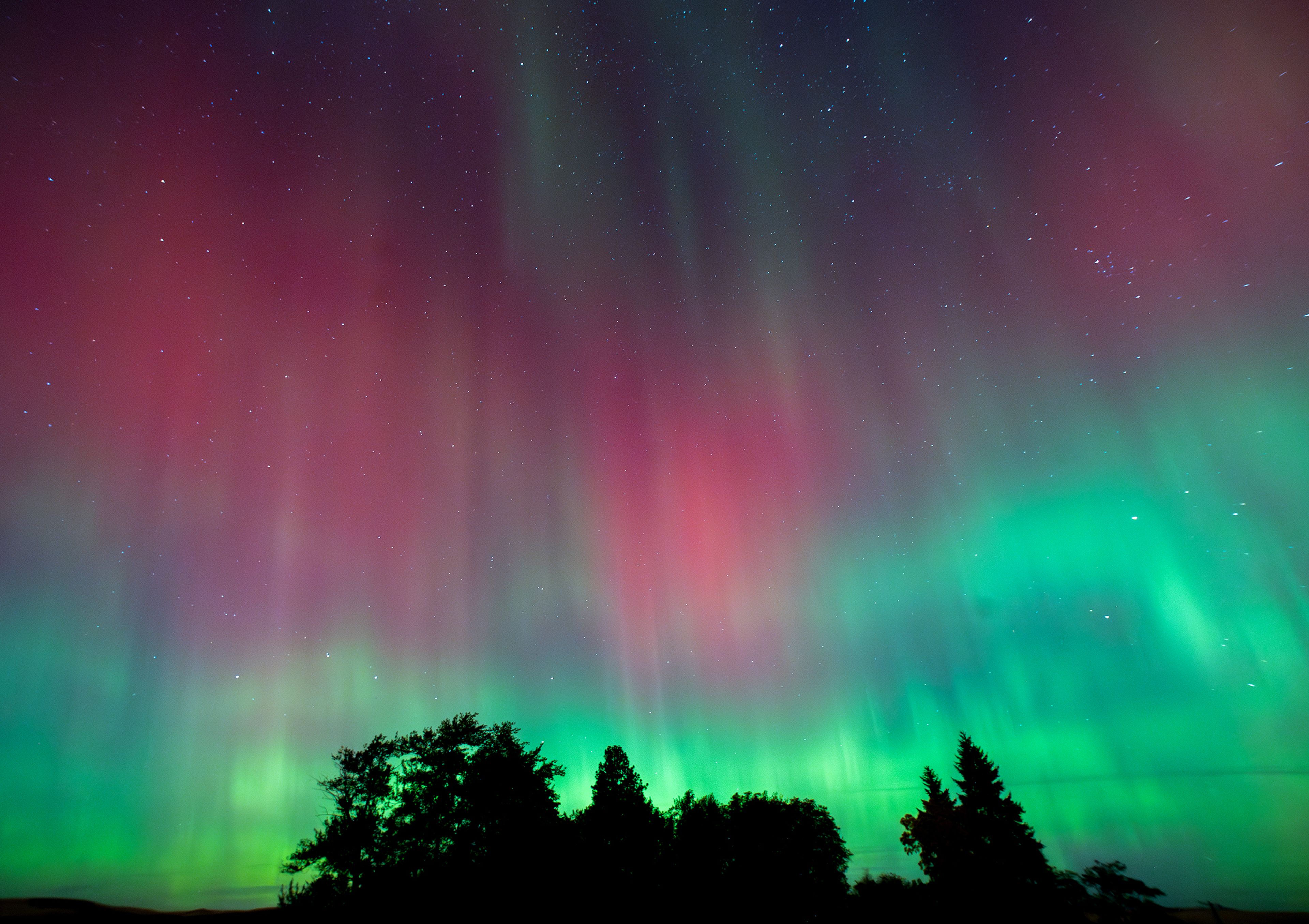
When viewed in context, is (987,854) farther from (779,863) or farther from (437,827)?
(437,827)

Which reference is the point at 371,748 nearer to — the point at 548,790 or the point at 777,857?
the point at 548,790

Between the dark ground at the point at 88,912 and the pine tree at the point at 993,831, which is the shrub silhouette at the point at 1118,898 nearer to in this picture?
the pine tree at the point at 993,831

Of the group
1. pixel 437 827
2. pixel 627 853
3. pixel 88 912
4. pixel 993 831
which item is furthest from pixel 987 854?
pixel 88 912

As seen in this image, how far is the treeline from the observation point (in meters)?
26.5

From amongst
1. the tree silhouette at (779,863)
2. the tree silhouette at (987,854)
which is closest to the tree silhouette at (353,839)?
the tree silhouette at (779,863)

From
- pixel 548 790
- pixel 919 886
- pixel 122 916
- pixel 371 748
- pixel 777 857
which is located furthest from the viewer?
pixel 919 886

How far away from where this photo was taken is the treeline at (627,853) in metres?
26.5

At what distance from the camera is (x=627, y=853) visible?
125 feet

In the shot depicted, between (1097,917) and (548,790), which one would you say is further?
(1097,917)

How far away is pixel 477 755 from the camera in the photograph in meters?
33.5

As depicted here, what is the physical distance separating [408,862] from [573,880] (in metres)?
8.88

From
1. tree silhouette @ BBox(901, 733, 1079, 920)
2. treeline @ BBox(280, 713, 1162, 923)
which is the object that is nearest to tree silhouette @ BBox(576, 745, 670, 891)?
treeline @ BBox(280, 713, 1162, 923)

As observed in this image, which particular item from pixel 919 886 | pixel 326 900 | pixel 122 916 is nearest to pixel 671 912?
pixel 326 900

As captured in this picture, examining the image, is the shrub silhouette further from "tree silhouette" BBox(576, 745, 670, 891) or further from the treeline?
"tree silhouette" BBox(576, 745, 670, 891)
